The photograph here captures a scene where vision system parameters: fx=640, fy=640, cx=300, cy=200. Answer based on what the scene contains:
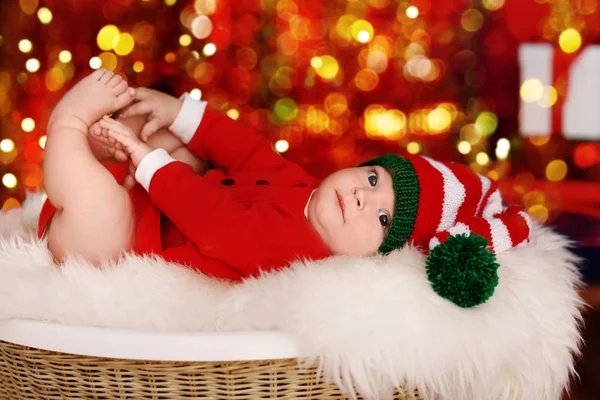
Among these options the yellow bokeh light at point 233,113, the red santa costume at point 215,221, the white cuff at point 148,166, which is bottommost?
the red santa costume at point 215,221

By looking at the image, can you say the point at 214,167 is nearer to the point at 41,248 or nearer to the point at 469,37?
the point at 41,248

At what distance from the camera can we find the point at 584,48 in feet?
8.19

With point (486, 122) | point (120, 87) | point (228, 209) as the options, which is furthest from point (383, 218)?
point (486, 122)

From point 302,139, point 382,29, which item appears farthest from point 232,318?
point 382,29

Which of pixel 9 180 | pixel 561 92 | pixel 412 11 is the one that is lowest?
pixel 9 180

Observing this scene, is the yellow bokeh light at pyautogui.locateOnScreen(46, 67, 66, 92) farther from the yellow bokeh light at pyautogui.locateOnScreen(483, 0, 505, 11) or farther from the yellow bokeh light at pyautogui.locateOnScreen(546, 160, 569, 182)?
the yellow bokeh light at pyautogui.locateOnScreen(546, 160, 569, 182)

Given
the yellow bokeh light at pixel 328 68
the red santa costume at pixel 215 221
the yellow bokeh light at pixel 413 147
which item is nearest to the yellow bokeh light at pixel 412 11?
the yellow bokeh light at pixel 328 68

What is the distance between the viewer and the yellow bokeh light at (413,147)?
247 cm

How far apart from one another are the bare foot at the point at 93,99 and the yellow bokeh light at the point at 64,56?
2.89 feet

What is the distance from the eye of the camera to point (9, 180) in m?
2.06

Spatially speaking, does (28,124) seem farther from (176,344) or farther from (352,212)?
(176,344)

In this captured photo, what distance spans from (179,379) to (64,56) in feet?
4.57

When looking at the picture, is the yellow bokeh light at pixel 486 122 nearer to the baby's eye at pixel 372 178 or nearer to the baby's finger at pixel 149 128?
the baby's eye at pixel 372 178

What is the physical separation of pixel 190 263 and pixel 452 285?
1.50 feet
